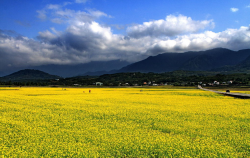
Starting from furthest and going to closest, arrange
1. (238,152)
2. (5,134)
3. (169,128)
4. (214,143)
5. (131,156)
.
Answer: (169,128), (5,134), (214,143), (238,152), (131,156)

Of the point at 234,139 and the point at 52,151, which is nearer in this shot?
the point at 52,151

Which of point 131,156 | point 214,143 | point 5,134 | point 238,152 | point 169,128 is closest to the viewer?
point 131,156

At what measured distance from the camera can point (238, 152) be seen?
721 cm

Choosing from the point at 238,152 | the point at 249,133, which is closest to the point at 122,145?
the point at 238,152

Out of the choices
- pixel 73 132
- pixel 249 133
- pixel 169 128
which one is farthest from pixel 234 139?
pixel 73 132

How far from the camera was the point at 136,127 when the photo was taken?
35.0ft

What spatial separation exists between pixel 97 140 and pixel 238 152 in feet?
20.8

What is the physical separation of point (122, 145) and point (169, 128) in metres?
4.11

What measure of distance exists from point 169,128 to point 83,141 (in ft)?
17.6

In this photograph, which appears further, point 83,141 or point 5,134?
point 5,134

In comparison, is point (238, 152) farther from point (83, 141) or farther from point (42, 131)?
point (42, 131)

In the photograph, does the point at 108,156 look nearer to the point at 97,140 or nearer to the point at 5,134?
the point at 97,140

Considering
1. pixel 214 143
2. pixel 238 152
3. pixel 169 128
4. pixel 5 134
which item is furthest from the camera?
pixel 169 128

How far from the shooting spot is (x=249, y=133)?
384 inches
